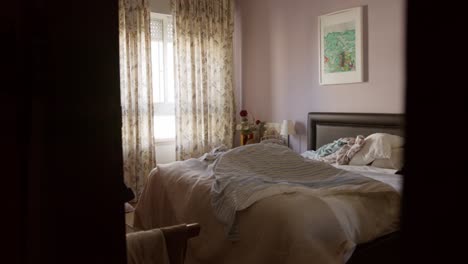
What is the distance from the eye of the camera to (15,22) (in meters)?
0.50

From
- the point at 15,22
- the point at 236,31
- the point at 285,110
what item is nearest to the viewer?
the point at 15,22

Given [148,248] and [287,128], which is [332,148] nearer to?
[287,128]

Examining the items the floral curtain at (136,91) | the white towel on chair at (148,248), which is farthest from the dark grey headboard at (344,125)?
the white towel on chair at (148,248)

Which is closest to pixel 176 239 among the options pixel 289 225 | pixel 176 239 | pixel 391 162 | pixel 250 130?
pixel 176 239

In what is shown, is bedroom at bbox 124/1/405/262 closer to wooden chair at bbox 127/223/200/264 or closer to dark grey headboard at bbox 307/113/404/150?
dark grey headboard at bbox 307/113/404/150

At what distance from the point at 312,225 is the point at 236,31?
455 cm

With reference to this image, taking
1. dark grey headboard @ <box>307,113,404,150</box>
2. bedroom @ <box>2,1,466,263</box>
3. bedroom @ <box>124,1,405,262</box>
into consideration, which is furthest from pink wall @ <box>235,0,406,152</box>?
bedroom @ <box>2,1,466,263</box>

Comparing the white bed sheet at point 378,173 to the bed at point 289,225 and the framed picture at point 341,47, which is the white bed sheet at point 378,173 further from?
the framed picture at point 341,47

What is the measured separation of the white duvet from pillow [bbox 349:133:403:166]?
1154 millimetres

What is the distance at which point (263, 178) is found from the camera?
230cm

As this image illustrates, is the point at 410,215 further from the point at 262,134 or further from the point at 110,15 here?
the point at 262,134

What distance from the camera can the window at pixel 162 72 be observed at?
4.95 meters

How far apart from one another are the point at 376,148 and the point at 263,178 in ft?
4.85

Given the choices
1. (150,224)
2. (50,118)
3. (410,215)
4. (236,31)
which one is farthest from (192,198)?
(236,31)
